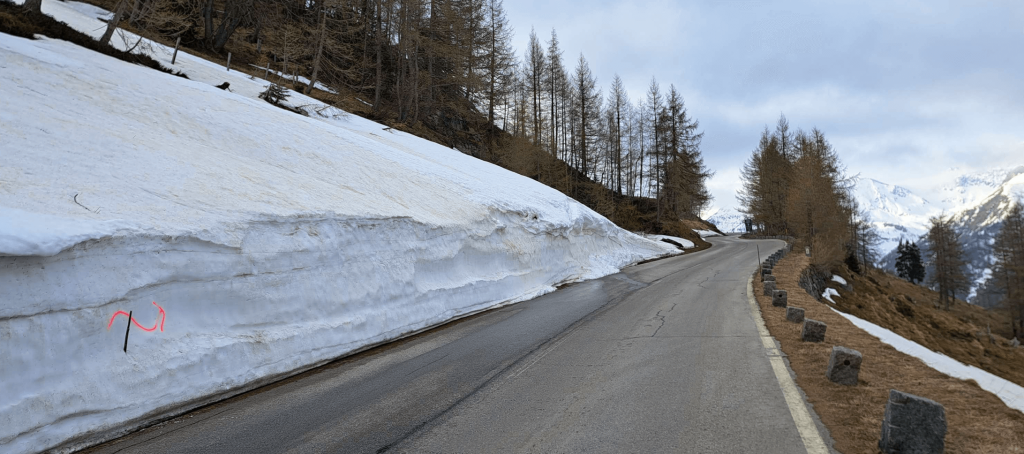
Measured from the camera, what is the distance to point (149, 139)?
829cm

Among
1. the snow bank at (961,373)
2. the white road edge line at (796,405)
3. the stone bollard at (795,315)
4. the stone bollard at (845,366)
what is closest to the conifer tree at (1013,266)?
the snow bank at (961,373)

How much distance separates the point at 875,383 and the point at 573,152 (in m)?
41.3

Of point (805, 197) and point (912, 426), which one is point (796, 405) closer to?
point (912, 426)

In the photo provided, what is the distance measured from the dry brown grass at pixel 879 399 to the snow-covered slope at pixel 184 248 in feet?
19.4

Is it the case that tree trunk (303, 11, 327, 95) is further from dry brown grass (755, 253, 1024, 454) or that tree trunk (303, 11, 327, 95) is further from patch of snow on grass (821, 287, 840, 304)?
patch of snow on grass (821, 287, 840, 304)

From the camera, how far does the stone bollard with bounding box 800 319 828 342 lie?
21.5 feet

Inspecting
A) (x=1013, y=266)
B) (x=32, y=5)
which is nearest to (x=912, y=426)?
(x=32, y=5)

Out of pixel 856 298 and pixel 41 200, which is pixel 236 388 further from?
pixel 856 298

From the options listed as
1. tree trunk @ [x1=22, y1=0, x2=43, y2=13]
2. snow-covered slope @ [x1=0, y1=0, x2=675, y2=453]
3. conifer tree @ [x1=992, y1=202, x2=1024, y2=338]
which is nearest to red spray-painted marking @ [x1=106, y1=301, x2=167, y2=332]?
snow-covered slope @ [x1=0, y1=0, x2=675, y2=453]

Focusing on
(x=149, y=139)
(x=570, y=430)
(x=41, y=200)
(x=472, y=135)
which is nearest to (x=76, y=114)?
(x=149, y=139)

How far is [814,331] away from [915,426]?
378cm

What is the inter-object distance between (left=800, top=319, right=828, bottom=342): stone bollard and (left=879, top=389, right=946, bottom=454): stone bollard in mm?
3584

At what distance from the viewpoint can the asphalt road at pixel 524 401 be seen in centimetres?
361

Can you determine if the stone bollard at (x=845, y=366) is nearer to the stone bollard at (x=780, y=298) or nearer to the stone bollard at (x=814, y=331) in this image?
the stone bollard at (x=814, y=331)
